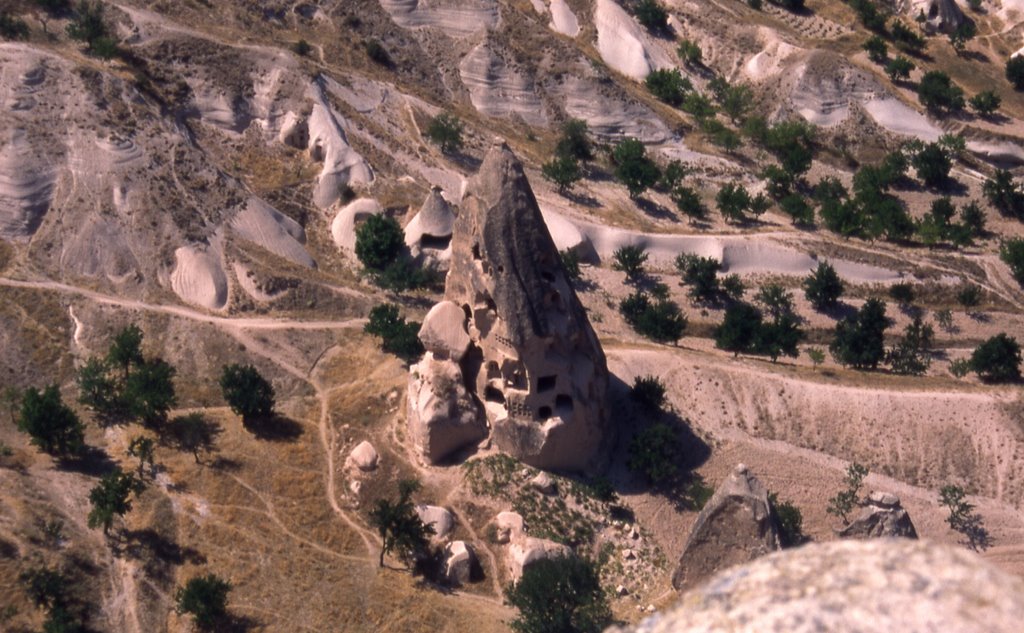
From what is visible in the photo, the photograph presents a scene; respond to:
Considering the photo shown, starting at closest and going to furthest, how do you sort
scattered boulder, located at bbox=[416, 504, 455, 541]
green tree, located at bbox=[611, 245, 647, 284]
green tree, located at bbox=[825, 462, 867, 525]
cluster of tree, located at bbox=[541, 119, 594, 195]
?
scattered boulder, located at bbox=[416, 504, 455, 541]
green tree, located at bbox=[825, 462, 867, 525]
green tree, located at bbox=[611, 245, 647, 284]
cluster of tree, located at bbox=[541, 119, 594, 195]

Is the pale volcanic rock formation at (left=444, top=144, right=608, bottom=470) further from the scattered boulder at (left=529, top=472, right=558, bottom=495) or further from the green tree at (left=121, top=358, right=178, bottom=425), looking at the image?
the green tree at (left=121, top=358, right=178, bottom=425)

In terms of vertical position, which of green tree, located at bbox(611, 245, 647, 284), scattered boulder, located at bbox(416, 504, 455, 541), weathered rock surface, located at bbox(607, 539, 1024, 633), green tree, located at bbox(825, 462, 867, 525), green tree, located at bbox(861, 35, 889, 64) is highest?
weathered rock surface, located at bbox(607, 539, 1024, 633)

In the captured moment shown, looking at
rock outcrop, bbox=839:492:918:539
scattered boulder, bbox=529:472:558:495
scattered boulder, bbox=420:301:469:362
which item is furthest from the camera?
scattered boulder, bbox=420:301:469:362

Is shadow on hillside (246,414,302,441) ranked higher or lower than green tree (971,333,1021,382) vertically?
lower

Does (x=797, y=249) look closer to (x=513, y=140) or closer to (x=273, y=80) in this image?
(x=513, y=140)

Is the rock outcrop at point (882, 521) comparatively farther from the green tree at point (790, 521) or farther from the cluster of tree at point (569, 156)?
the cluster of tree at point (569, 156)

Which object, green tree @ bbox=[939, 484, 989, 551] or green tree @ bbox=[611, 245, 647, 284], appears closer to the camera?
green tree @ bbox=[939, 484, 989, 551]

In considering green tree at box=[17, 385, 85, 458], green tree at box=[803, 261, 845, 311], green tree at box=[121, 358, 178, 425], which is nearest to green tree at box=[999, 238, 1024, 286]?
green tree at box=[803, 261, 845, 311]

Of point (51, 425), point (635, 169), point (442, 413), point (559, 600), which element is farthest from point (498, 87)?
point (559, 600)

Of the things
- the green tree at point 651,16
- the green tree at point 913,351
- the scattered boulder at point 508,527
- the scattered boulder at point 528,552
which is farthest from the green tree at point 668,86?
the scattered boulder at point 528,552
